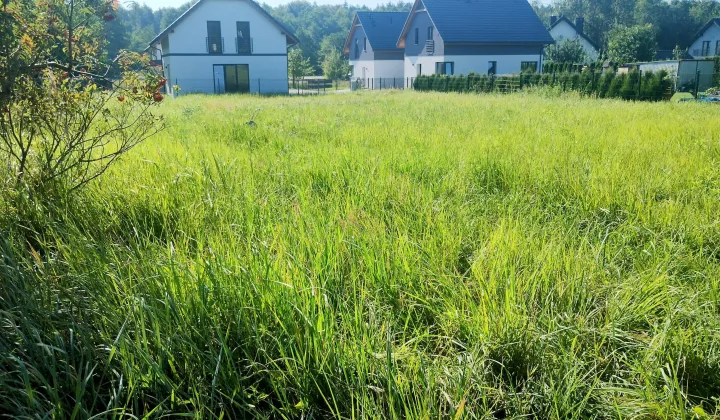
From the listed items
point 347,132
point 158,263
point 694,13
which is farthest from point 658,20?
point 158,263

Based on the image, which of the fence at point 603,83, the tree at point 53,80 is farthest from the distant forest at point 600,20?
the tree at point 53,80

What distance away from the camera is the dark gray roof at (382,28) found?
50.8m

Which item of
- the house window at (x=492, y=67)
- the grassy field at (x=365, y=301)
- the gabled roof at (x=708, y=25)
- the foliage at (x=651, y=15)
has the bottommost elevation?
the grassy field at (x=365, y=301)

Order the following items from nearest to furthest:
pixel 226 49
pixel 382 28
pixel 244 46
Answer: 1. pixel 226 49
2. pixel 244 46
3. pixel 382 28

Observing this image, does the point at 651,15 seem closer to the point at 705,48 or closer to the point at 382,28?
the point at 705,48

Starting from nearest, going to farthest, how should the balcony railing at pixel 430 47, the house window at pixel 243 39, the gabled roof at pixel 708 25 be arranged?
the house window at pixel 243 39, the balcony railing at pixel 430 47, the gabled roof at pixel 708 25

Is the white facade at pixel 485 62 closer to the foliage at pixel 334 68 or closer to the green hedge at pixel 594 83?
the green hedge at pixel 594 83

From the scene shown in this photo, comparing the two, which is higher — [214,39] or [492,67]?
[214,39]

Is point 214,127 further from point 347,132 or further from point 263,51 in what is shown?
point 263,51

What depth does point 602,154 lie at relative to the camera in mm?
6332

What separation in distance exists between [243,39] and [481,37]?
1804 centimetres

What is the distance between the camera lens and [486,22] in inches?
1626

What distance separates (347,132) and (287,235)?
536 centimetres

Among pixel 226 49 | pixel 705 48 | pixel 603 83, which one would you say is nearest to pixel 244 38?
pixel 226 49
